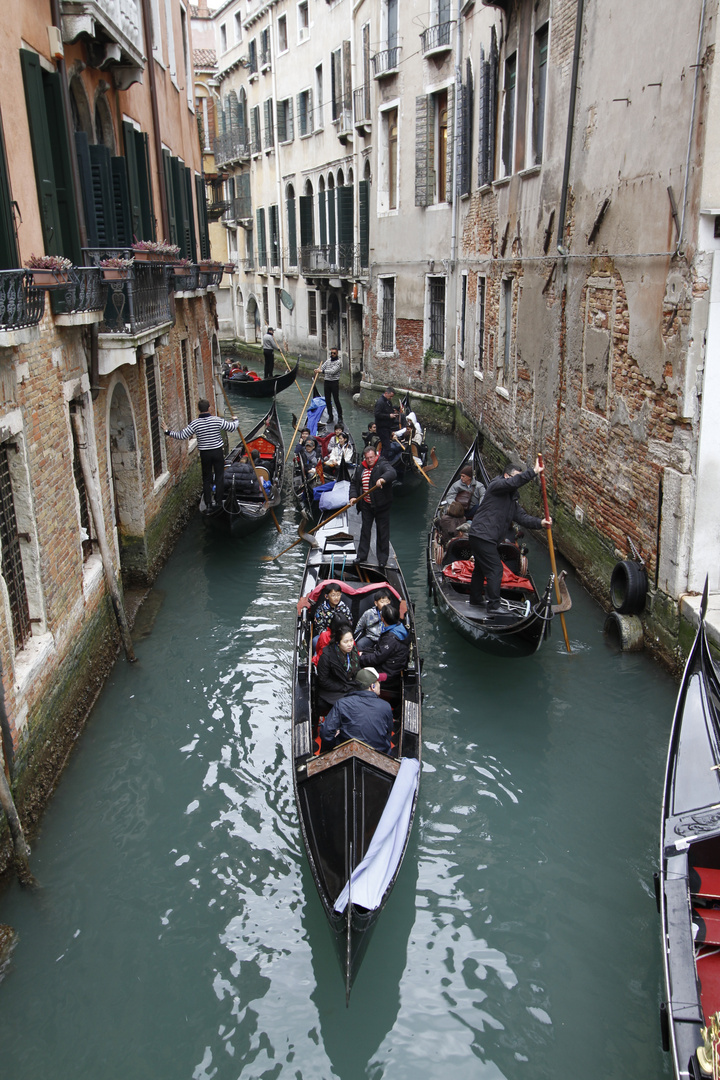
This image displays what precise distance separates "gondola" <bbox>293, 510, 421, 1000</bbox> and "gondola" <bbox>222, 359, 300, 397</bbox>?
40.3 feet

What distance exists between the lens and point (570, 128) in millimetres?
7414

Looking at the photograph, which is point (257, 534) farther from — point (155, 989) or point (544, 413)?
point (155, 989)

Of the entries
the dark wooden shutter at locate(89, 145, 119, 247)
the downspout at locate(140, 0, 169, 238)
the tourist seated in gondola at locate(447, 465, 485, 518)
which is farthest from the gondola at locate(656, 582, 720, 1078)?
the downspout at locate(140, 0, 169, 238)

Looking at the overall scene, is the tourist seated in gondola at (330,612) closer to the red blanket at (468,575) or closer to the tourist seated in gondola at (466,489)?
the red blanket at (468,575)

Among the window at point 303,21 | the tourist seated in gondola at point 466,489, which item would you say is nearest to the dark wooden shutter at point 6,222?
the tourist seated in gondola at point 466,489

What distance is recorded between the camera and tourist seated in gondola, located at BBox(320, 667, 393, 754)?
4285 millimetres

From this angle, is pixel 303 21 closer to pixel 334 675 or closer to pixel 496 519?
pixel 496 519

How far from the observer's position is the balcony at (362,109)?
15.7m

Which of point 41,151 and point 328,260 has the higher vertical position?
point 41,151

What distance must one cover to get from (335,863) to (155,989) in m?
0.88

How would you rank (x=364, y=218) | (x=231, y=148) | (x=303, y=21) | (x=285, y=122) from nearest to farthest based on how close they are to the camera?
(x=364, y=218), (x=303, y=21), (x=285, y=122), (x=231, y=148)

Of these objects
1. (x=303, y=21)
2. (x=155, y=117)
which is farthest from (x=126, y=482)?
(x=303, y=21)

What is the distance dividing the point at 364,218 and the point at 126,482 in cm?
1061

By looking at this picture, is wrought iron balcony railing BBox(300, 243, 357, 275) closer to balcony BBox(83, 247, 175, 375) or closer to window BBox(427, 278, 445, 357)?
window BBox(427, 278, 445, 357)
